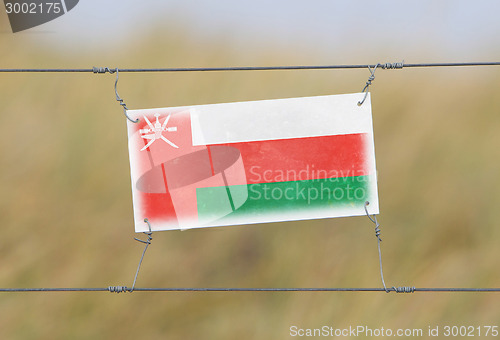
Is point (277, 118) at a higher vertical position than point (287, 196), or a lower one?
higher

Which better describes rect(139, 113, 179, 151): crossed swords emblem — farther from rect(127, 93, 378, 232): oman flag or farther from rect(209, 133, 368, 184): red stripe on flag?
rect(209, 133, 368, 184): red stripe on flag

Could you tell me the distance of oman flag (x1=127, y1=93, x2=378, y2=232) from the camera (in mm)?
1306

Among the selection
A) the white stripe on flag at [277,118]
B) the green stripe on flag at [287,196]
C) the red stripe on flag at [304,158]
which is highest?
the white stripe on flag at [277,118]

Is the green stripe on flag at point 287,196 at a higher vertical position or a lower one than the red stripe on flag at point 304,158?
lower

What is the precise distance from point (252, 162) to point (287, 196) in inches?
4.8

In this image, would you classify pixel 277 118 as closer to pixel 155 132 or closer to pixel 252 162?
pixel 252 162

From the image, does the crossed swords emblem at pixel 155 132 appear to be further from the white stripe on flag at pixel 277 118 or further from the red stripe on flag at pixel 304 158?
the red stripe on flag at pixel 304 158

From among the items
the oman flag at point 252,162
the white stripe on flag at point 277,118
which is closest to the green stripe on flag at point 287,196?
the oman flag at point 252,162

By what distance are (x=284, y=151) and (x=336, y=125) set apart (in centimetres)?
15

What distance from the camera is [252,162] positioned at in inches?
51.6

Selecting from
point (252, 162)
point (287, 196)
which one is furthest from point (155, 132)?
point (287, 196)

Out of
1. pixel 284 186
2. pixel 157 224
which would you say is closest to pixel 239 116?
pixel 284 186

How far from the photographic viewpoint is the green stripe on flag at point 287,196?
131 centimetres

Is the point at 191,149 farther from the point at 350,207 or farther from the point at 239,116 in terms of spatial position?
the point at 350,207
